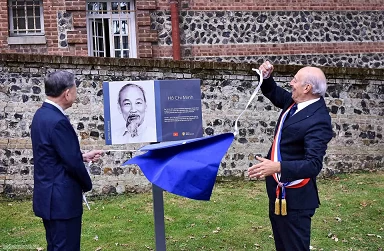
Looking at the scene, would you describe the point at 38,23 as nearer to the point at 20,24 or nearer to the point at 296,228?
the point at 20,24

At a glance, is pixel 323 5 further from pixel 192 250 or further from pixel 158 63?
pixel 192 250

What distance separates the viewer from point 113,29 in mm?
15273

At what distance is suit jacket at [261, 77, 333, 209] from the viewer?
4.12 meters

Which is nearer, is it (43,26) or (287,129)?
(287,129)

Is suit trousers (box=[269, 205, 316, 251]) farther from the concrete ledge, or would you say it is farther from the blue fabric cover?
the concrete ledge

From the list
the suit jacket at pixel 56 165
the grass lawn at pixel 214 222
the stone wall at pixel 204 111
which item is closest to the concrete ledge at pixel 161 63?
the stone wall at pixel 204 111

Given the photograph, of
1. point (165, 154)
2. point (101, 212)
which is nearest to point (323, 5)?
point (101, 212)

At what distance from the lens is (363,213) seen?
8.14 meters

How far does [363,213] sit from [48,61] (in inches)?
226

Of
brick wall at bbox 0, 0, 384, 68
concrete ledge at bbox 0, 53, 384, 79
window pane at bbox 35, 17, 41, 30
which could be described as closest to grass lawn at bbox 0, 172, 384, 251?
concrete ledge at bbox 0, 53, 384, 79

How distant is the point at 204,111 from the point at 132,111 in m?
3.53

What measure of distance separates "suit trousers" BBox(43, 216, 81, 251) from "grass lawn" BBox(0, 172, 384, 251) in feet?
7.49

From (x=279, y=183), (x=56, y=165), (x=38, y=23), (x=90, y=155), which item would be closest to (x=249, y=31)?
(x=38, y=23)

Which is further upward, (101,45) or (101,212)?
(101,45)
